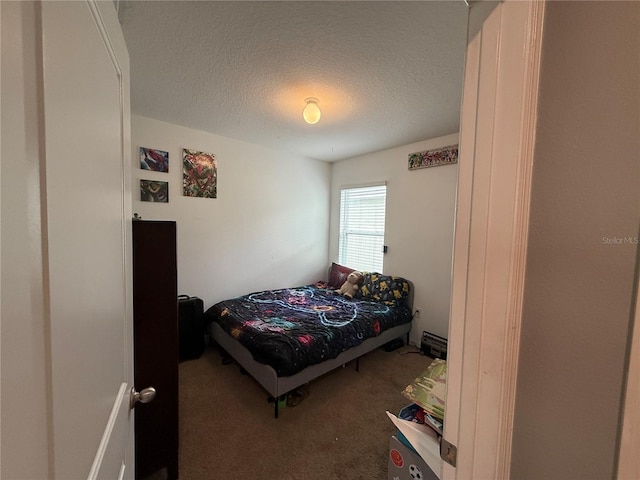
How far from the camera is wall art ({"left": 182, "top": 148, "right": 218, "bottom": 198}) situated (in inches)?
115

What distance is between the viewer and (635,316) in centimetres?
Result: 42

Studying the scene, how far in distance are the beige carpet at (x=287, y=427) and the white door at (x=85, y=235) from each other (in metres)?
1.15

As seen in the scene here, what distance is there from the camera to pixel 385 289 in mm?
3293

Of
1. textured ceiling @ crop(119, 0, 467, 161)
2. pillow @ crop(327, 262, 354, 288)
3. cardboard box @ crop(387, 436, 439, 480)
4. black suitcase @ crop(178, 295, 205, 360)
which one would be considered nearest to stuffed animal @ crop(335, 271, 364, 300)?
pillow @ crop(327, 262, 354, 288)

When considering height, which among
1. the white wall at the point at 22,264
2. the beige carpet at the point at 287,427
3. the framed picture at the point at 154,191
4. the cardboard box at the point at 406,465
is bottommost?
the beige carpet at the point at 287,427

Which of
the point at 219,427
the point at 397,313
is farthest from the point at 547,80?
the point at 397,313

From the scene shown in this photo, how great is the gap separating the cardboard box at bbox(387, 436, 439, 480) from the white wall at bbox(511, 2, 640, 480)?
2.00 feet

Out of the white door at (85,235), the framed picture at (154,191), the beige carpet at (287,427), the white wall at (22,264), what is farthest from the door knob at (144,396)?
the framed picture at (154,191)

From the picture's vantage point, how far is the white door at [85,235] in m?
0.37

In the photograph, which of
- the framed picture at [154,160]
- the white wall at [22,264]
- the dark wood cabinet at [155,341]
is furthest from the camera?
the framed picture at [154,160]

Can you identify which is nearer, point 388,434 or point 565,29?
point 565,29

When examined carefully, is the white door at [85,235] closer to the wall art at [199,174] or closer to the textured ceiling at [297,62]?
the textured ceiling at [297,62]

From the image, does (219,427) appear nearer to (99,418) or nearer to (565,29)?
(99,418)

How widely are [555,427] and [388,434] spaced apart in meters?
1.69
